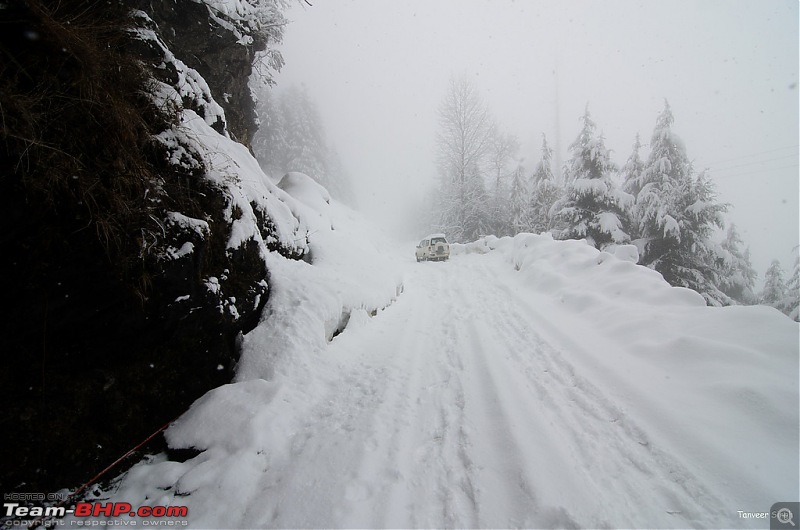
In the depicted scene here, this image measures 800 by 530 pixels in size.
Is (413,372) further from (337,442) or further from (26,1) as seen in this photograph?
(26,1)

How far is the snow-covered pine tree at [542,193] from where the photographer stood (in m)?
23.7

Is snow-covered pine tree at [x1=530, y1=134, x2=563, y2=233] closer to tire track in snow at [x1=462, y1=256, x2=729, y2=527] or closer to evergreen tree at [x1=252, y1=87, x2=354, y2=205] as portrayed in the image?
tire track in snow at [x1=462, y1=256, x2=729, y2=527]

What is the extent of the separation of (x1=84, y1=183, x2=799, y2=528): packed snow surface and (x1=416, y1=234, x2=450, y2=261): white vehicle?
1258 centimetres

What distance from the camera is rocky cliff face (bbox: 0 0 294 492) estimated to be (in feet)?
7.66

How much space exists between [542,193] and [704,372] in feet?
75.6

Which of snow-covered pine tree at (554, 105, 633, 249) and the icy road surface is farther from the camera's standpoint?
snow-covered pine tree at (554, 105, 633, 249)

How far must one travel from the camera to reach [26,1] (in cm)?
242

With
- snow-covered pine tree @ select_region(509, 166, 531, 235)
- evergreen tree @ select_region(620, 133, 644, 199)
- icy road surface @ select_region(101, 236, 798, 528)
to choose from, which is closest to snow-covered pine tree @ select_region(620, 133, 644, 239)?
evergreen tree @ select_region(620, 133, 644, 199)

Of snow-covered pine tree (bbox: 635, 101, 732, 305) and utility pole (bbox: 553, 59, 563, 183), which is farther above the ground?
utility pole (bbox: 553, 59, 563, 183)

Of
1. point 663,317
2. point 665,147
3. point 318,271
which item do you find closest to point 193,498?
point 318,271

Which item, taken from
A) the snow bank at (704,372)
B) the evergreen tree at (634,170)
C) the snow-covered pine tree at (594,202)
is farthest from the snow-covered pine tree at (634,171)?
the snow bank at (704,372)

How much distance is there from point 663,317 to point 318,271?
18.6 ft

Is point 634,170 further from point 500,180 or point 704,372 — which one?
point 704,372

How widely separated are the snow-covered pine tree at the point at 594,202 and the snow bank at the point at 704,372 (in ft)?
36.5
